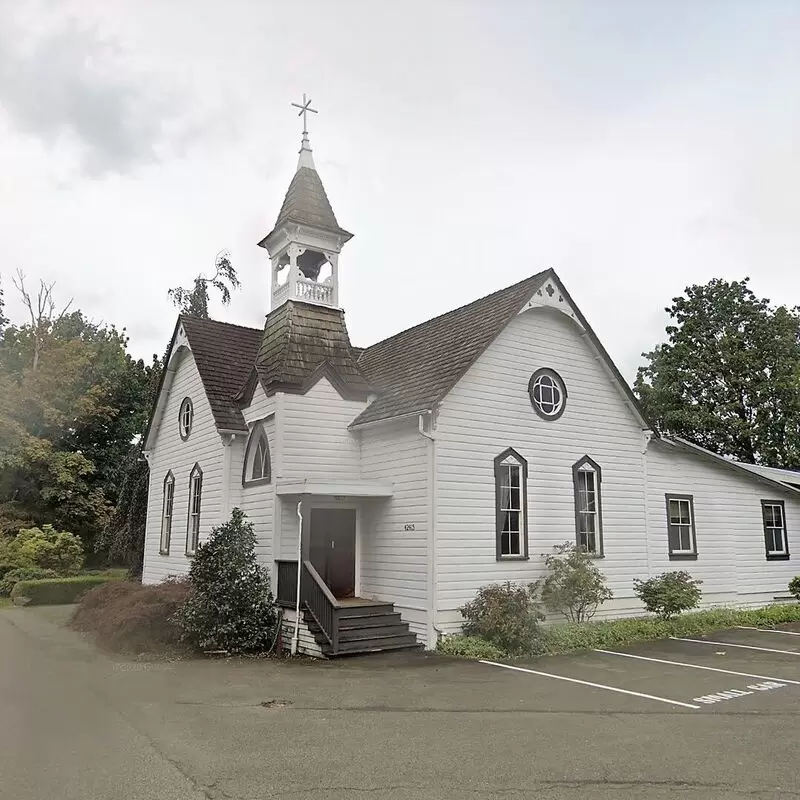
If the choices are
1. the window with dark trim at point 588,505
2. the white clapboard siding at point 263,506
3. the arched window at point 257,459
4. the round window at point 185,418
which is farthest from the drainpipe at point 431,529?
the round window at point 185,418

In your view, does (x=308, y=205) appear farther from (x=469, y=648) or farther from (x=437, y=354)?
(x=469, y=648)

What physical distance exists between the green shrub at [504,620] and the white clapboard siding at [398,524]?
95 cm

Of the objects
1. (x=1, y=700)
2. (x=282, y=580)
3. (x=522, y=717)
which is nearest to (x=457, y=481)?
(x=282, y=580)

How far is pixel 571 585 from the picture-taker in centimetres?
1432

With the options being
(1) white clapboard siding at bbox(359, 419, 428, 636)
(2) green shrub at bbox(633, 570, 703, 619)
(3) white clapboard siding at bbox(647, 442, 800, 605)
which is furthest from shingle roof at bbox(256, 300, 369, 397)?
(3) white clapboard siding at bbox(647, 442, 800, 605)

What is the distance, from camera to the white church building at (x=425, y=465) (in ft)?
45.0

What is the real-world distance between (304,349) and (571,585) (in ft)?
25.2

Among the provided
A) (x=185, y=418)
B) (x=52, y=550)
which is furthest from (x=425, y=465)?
(x=52, y=550)

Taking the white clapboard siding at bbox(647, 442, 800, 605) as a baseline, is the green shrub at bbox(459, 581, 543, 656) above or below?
below

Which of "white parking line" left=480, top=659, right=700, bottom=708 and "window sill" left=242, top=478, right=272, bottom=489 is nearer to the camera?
"white parking line" left=480, top=659, right=700, bottom=708

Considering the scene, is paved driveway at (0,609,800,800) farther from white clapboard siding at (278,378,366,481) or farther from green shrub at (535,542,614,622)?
white clapboard siding at (278,378,366,481)

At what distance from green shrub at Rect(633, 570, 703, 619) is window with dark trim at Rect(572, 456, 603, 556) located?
52.4 inches

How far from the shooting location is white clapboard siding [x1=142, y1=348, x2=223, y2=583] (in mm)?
17125

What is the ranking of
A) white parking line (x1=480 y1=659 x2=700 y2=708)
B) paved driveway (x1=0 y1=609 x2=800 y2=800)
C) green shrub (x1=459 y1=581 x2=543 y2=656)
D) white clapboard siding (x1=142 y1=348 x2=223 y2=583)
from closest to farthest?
paved driveway (x1=0 y1=609 x2=800 y2=800), white parking line (x1=480 y1=659 x2=700 y2=708), green shrub (x1=459 y1=581 x2=543 y2=656), white clapboard siding (x1=142 y1=348 x2=223 y2=583)
